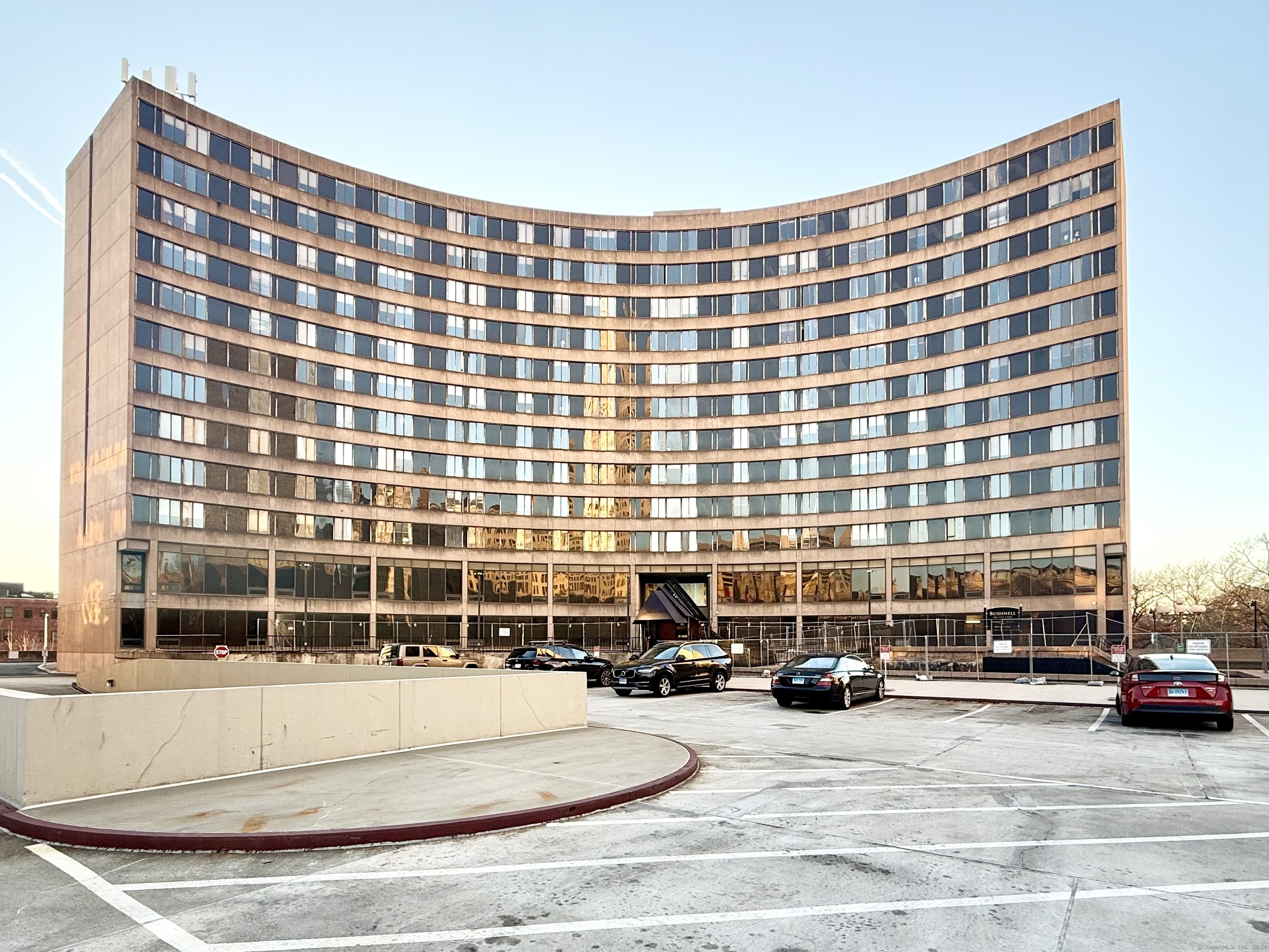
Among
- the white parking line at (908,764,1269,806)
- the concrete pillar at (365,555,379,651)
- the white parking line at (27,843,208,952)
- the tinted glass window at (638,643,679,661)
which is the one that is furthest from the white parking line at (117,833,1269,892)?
the concrete pillar at (365,555,379,651)

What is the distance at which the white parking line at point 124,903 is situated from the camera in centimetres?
592

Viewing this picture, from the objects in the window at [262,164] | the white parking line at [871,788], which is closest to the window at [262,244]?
the window at [262,164]

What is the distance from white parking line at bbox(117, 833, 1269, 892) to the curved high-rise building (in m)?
49.4

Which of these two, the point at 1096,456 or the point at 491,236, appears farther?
the point at 491,236

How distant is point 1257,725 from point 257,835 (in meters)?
20.6

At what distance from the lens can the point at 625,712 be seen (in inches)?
892

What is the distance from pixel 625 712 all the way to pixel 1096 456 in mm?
50822

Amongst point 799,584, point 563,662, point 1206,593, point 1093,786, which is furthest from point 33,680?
point 1206,593

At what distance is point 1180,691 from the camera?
18.5 meters

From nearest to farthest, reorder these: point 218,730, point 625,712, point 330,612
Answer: point 218,730 → point 625,712 → point 330,612

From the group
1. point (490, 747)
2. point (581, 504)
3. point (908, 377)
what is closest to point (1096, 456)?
point (908, 377)

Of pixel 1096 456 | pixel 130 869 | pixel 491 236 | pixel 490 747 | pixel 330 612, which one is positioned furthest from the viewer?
pixel 491 236

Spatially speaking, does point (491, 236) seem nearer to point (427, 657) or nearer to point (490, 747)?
point (427, 657)

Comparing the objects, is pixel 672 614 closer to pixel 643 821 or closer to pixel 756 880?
pixel 643 821
